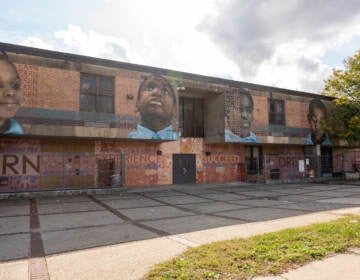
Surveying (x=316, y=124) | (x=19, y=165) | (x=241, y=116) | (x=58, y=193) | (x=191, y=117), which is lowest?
(x=58, y=193)

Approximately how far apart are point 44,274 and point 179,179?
51.6 feet

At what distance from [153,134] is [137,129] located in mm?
1012

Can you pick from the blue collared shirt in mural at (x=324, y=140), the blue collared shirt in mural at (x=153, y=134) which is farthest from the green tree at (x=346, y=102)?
the blue collared shirt in mural at (x=153, y=134)

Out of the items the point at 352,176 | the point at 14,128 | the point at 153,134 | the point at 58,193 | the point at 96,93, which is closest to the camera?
the point at 14,128

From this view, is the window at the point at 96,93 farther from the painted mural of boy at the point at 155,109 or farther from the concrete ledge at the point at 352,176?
the concrete ledge at the point at 352,176

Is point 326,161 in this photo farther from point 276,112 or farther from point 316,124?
point 276,112

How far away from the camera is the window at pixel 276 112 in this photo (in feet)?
71.9

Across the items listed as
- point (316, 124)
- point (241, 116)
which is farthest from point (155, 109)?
point (316, 124)

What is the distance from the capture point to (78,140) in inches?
648

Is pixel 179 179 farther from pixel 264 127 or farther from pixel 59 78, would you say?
pixel 59 78

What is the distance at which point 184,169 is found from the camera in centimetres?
2006

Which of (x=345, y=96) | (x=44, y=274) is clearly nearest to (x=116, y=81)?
(x=44, y=274)

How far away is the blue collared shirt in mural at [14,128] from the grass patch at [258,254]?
1149 centimetres

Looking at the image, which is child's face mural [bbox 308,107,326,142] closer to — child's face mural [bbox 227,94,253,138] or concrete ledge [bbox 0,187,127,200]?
child's face mural [bbox 227,94,253,138]
